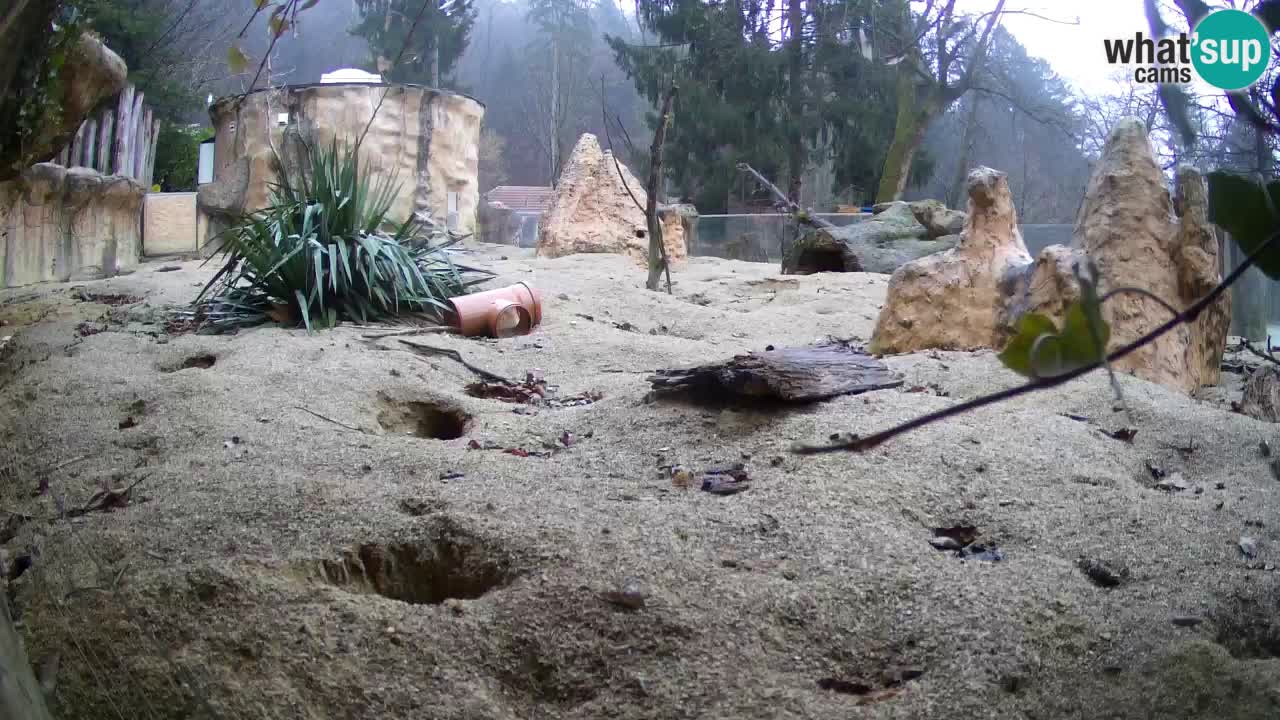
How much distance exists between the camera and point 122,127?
10.1 metres

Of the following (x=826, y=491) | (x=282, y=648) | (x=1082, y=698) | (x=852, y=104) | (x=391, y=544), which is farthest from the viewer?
(x=852, y=104)

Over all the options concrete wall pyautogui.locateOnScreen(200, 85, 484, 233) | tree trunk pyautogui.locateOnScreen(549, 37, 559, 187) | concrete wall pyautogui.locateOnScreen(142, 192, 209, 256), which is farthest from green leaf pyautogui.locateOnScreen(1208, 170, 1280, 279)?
tree trunk pyautogui.locateOnScreen(549, 37, 559, 187)

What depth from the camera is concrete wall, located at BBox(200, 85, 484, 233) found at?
1232cm

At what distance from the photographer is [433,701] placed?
4.96 feet

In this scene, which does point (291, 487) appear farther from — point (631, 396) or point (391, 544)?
point (631, 396)

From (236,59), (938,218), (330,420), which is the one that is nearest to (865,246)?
(938,218)

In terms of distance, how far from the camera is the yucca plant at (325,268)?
5047mm

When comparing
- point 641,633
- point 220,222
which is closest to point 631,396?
point 641,633

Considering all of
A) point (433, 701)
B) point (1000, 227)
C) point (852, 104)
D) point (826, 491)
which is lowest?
point (433, 701)

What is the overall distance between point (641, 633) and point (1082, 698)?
0.69 metres

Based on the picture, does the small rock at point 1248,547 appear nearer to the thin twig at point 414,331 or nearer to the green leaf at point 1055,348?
the green leaf at point 1055,348

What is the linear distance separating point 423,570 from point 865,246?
795 cm

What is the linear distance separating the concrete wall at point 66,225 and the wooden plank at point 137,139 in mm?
388

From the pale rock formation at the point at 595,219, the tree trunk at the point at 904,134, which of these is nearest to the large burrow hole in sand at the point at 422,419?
the pale rock formation at the point at 595,219
